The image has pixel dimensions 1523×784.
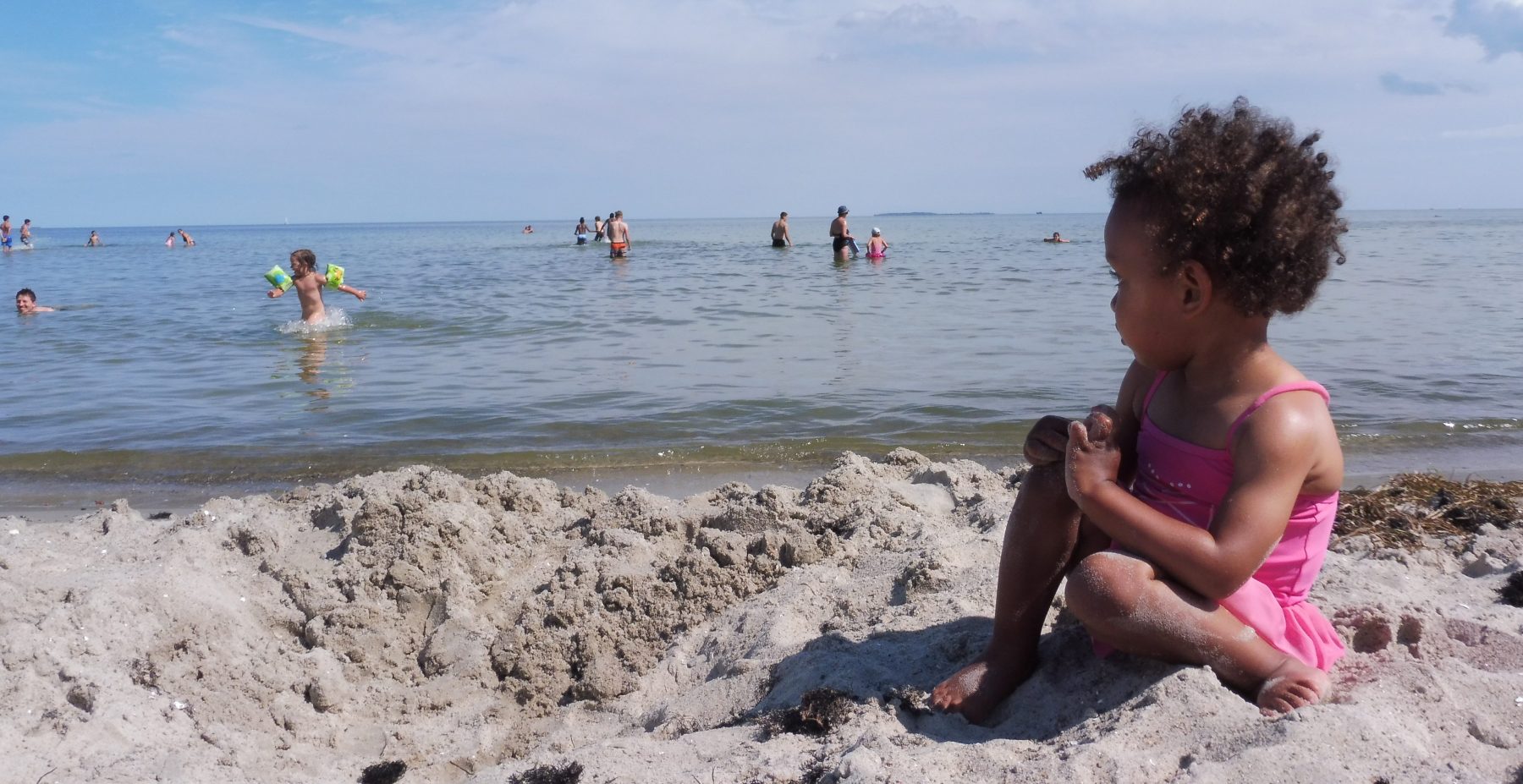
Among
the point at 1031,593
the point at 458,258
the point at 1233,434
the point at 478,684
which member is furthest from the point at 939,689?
the point at 458,258

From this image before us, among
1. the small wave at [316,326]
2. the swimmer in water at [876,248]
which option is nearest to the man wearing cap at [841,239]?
the swimmer in water at [876,248]

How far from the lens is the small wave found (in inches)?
495

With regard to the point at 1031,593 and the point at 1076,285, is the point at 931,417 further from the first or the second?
the point at 1076,285

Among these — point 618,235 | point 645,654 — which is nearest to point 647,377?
point 645,654

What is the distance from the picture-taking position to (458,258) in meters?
31.4

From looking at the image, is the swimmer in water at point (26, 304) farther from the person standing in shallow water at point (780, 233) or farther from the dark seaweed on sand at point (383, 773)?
the person standing in shallow water at point (780, 233)

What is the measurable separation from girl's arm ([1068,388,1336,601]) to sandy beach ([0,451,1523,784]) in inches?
9.7

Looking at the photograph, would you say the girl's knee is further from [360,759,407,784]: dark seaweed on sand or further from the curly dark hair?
[360,759,407,784]: dark seaweed on sand

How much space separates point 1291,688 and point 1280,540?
30cm

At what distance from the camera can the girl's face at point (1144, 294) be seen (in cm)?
212

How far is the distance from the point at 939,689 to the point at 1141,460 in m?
0.70

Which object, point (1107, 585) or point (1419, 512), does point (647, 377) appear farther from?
point (1107, 585)

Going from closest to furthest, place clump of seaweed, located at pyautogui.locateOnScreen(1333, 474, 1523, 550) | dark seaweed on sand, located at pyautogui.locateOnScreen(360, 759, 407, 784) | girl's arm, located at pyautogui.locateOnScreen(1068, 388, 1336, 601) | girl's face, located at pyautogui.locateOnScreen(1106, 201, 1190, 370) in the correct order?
girl's arm, located at pyautogui.locateOnScreen(1068, 388, 1336, 601) → girl's face, located at pyautogui.locateOnScreen(1106, 201, 1190, 370) → dark seaweed on sand, located at pyautogui.locateOnScreen(360, 759, 407, 784) → clump of seaweed, located at pyautogui.locateOnScreen(1333, 474, 1523, 550)

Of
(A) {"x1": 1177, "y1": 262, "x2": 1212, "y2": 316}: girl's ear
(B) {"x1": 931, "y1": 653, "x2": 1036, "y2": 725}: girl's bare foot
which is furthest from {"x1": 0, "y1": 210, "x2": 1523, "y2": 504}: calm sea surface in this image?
(A) {"x1": 1177, "y1": 262, "x2": 1212, "y2": 316}: girl's ear
